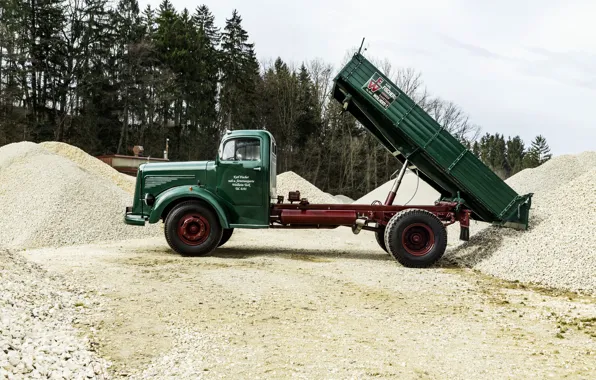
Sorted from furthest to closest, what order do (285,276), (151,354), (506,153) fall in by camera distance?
(506,153) < (285,276) < (151,354)

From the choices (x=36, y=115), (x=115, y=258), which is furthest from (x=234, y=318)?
(x=36, y=115)

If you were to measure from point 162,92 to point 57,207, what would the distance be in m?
25.0

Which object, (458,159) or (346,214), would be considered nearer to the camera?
(458,159)

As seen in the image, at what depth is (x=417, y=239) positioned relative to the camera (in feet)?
30.4

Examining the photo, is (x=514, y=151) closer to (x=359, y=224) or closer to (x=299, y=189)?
(x=299, y=189)

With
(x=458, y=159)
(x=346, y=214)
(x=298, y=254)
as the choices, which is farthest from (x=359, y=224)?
(x=458, y=159)

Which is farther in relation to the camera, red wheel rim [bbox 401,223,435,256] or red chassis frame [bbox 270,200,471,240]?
red chassis frame [bbox 270,200,471,240]

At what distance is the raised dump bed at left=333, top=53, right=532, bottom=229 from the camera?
9.48 m

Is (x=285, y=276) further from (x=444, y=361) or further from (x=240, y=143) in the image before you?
(x=444, y=361)

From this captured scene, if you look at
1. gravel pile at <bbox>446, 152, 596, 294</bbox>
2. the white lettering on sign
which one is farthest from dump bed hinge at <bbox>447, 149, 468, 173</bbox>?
the white lettering on sign

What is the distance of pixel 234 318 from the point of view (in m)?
5.44

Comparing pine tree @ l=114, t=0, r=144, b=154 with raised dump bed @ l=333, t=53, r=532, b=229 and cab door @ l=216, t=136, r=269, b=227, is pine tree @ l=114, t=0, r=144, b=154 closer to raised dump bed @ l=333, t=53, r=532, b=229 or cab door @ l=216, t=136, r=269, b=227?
cab door @ l=216, t=136, r=269, b=227

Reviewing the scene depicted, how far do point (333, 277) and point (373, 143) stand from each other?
33.9m

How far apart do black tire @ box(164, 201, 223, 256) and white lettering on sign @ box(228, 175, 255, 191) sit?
721 mm
